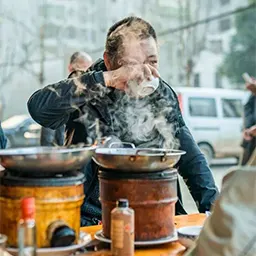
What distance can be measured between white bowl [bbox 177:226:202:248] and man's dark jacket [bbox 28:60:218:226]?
539 millimetres

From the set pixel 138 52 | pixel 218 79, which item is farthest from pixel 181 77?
pixel 138 52

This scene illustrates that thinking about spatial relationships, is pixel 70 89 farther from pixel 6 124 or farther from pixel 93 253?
pixel 6 124

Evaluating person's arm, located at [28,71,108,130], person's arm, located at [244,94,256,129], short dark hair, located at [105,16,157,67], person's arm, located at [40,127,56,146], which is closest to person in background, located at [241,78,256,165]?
person's arm, located at [244,94,256,129]

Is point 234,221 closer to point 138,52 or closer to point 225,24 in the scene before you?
point 138,52

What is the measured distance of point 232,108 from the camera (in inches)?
433

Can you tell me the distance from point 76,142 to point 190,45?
1169 centimetres

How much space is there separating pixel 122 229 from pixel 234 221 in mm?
476

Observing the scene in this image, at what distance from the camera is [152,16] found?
14352 millimetres

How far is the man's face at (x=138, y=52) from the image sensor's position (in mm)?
2266

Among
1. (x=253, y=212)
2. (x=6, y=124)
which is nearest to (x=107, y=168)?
(x=253, y=212)

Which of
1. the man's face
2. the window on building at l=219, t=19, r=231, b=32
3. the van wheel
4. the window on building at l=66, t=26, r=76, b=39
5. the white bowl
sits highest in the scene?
the window on building at l=219, t=19, r=231, b=32

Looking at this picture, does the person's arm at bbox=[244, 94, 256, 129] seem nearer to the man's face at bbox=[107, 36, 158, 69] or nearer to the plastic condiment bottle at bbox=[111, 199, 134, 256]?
the man's face at bbox=[107, 36, 158, 69]

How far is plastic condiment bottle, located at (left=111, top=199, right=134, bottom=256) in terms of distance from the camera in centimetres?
154

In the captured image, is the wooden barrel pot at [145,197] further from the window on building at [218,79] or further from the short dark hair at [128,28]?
the window on building at [218,79]
